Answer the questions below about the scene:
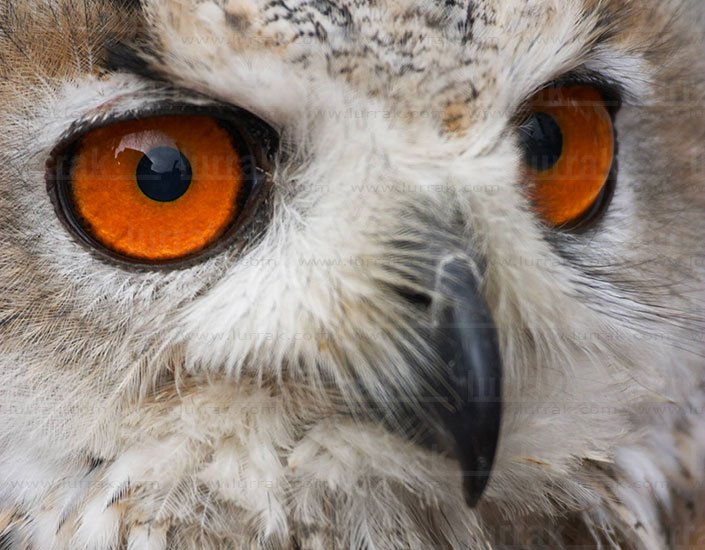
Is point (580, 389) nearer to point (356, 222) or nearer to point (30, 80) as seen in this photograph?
point (356, 222)

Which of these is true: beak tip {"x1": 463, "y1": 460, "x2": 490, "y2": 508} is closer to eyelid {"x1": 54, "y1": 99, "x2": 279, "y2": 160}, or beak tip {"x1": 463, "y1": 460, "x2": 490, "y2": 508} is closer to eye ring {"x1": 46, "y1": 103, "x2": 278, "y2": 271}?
eye ring {"x1": 46, "y1": 103, "x2": 278, "y2": 271}

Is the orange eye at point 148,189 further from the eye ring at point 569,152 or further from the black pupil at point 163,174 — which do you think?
the eye ring at point 569,152

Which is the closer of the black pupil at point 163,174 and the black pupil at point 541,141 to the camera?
the black pupil at point 163,174

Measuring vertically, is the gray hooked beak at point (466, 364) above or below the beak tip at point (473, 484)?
above

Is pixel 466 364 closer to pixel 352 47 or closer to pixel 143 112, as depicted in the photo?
pixel 352 47

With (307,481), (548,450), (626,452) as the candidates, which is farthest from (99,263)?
(626,452)

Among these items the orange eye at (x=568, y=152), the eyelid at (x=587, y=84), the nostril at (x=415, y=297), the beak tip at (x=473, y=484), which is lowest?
the beak tip at (x=473, y=484)

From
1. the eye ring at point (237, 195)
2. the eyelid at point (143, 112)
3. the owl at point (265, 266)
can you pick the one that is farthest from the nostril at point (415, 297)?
the eyelid at point (143, 112)

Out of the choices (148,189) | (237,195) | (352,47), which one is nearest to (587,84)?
(352,47)
